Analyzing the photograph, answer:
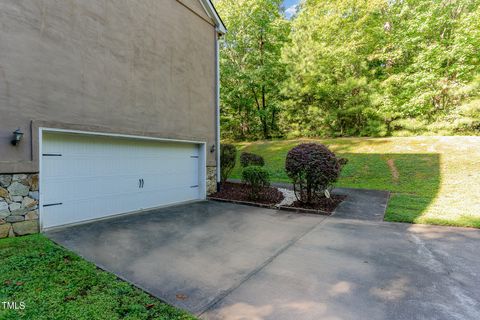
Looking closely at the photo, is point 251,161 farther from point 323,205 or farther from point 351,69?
point 351,69

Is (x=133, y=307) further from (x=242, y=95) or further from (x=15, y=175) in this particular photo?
(x=242, y=95)

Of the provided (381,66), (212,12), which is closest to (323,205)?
(212,12)

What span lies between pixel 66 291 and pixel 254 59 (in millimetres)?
18311

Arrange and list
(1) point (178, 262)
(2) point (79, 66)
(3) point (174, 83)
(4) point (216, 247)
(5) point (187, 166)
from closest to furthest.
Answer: (1) point (178, 262), (4) point (216, 247), (2) point (79, 66), (3) point (174, 83), (5) point (187, 166)

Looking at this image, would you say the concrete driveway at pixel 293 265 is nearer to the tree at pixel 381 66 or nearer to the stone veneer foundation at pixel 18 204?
the stone veneer foundation at pixel 18 204

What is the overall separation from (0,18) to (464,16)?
19195mm

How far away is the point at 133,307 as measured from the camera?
2.33 meters

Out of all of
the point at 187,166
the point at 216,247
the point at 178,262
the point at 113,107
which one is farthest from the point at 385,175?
the point at 113,107

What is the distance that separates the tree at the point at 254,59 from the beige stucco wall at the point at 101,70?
1022cm

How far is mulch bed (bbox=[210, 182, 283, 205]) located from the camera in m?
7.54

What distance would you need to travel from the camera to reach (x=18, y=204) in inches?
166

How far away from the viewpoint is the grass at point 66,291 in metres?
2.22

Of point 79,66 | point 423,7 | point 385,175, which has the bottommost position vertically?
point 385,175

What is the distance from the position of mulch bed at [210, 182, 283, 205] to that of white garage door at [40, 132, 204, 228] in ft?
4.19
